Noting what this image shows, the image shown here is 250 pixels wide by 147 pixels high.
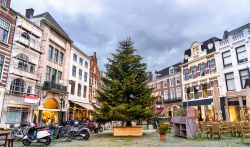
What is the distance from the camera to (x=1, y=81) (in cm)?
1847

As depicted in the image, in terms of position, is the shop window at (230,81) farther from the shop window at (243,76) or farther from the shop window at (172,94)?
the shop window at (172,94)

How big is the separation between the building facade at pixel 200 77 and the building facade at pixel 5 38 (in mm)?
25861

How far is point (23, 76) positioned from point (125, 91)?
12278 millimetres

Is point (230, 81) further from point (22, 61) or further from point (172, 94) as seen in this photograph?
point (22, 61)

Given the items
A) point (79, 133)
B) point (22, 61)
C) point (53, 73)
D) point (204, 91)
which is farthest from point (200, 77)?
point (22, 61)

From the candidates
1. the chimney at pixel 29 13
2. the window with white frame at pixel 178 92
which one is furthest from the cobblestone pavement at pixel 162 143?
the window with white frame at pixel 178 92

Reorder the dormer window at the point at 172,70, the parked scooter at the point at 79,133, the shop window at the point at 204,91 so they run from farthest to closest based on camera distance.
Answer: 1. the dormer window at the point at 172,70
2. the shop window at the point at 204,91
3. the parked scooter at the point at 79,133

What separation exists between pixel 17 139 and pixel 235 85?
86.9ft

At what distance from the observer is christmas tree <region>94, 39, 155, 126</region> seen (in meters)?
15.1

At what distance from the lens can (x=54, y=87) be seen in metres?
25.4

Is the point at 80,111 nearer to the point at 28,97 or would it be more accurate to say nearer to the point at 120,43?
the point at 28,97

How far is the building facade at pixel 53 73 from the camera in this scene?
24234 millimetres

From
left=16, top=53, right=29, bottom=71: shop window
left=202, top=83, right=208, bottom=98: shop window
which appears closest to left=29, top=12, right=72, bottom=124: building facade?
left=16, top=53, right=29, bottom=71: shop window

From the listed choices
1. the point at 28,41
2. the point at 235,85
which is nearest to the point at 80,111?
the point at 28,41
